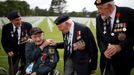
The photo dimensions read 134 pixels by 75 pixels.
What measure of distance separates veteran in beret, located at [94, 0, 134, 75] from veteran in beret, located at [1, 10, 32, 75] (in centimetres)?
215

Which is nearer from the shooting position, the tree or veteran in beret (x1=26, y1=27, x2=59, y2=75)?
veteran in beret (x1=26, y1=27, x2=59, y2=75)

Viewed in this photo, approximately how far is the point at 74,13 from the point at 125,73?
4.30m

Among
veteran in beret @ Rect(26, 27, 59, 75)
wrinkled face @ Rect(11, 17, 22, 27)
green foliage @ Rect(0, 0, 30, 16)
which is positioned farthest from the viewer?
green foliage @ Rect(0, 0, 30, 16)

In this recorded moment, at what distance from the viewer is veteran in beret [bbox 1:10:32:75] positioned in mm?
5633

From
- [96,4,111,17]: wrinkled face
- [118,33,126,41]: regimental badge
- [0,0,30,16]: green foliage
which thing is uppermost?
[96,4,111,17]: wrinkled face

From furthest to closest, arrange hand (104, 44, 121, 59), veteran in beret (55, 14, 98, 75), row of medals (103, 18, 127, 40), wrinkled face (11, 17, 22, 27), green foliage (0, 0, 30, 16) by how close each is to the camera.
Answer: green foliage (0, 0, 30, 16) < wrinkled face (11, 17, 22, 27) < veteran in beret (55, 14, 98, 75) < row of medals (103, 18, 127, 40) < hand (104, 44, 121, 59)

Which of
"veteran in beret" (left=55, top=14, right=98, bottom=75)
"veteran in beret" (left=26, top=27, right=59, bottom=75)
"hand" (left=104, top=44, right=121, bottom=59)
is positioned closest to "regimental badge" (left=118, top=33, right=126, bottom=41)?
"hand" (left=104, top=44, right=121, bottom=59)

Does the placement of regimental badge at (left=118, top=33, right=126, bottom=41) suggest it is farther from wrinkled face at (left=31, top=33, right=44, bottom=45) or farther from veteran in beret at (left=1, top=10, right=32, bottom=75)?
veteran in beret at (left=1, top=10, right=32, bottom=75)

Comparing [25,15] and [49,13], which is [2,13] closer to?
[25,15]

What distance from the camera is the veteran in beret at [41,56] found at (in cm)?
446

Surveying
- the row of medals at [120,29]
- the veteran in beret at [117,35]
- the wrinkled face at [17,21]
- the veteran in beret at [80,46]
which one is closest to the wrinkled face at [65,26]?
the veteran in beret at [80,46]

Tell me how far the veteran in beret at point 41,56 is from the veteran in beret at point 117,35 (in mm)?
934

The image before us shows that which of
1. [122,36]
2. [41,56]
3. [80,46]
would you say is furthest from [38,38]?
[122,36]

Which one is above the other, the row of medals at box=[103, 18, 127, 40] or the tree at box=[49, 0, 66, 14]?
the row of medals at box=[103, 18, 127, 40]
